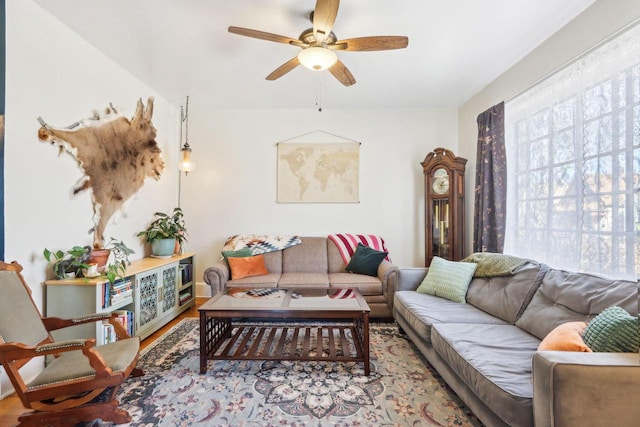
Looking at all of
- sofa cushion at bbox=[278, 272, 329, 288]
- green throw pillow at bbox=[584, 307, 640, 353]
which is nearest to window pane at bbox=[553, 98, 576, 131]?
green throw pillow at bbox=[584, 307, 640, 353]

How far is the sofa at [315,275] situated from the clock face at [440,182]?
1.12 metres

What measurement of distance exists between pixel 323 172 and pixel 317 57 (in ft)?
6.77

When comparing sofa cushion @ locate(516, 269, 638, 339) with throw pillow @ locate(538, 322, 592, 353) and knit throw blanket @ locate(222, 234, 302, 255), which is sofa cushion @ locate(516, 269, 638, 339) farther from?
knit throw blanket @ locate(222, 234, 302, 255)

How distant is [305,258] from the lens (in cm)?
368

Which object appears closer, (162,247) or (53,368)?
(53,368)

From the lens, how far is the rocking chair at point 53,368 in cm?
144

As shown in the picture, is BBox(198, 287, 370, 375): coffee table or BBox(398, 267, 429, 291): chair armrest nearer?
BBox(198, 287, 370, 375): coffee table

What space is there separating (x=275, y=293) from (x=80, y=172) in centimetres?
192

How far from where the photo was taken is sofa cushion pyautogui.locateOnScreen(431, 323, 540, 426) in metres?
1.23

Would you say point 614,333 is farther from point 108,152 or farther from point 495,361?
point 108,152

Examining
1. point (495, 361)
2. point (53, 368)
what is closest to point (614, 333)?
point (495, 361)

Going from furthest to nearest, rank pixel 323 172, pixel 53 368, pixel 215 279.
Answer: pixel 323 172, pixel 215 279, pixel 53 368

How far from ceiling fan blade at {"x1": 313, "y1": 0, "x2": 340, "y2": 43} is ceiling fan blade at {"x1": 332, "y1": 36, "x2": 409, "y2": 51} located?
143mm

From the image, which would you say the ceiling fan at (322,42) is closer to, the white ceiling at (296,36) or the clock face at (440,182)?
the white ceiling at (296,36)
